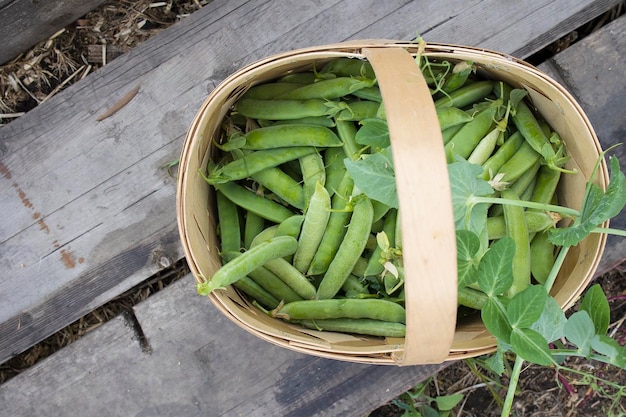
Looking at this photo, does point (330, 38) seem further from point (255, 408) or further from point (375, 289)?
point (255, 408)

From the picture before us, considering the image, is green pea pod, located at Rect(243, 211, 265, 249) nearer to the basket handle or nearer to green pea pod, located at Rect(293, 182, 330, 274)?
green pea pod, located at Rect(293, 182, 330, 274)

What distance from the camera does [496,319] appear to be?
941 mm

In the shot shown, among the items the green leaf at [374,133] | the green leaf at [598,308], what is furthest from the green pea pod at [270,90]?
the green leaf at [598,308]

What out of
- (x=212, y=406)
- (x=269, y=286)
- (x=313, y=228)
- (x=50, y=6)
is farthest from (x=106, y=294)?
(x=50, y=6)

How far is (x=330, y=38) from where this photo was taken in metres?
1.39

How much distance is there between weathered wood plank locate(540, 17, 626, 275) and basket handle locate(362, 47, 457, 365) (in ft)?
2.33

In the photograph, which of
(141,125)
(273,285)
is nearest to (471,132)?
(273,285)

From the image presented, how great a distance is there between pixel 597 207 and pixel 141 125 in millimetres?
1001

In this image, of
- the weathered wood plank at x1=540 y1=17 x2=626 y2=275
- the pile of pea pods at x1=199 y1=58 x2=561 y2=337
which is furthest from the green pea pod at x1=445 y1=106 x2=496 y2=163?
the weathered wood plank at x1=540 y1=17 x2=626 y2=275

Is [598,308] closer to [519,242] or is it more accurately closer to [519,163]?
[519,242]

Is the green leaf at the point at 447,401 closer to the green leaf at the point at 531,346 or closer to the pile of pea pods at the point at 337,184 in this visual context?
the pile of pea pods at the point at 337,184

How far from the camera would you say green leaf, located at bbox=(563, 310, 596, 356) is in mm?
967

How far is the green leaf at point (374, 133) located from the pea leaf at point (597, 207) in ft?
1.12

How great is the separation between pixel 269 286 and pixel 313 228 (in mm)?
156
